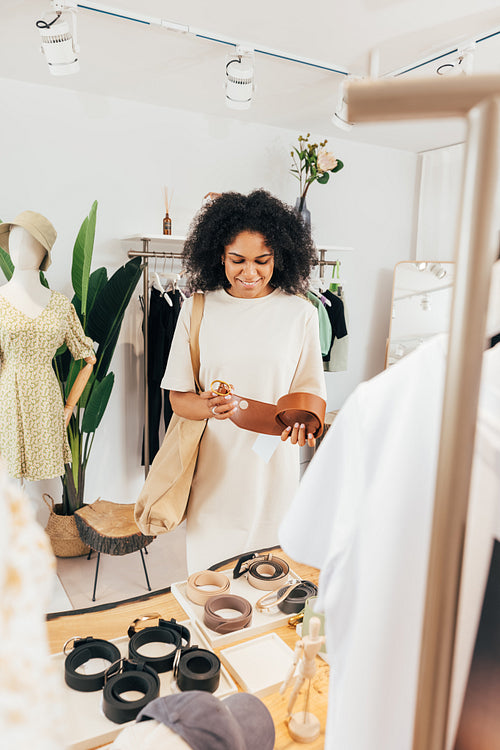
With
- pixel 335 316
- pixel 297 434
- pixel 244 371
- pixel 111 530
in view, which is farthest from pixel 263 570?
pixel 335 316

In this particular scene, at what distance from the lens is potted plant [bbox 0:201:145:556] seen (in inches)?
114

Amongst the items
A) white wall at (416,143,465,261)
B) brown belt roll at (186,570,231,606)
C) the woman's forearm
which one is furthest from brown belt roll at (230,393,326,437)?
white wall at (416,143,465,261)

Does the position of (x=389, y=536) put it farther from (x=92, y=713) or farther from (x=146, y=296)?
(x=146, y=296)

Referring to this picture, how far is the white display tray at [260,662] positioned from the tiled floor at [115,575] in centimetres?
174

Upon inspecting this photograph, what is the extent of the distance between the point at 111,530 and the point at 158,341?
4.17ft

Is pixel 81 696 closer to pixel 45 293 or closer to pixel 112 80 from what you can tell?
pixel 45 293

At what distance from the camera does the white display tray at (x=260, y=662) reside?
0.97 m

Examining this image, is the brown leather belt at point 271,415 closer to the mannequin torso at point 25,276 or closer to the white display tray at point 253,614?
the white display tray at point 253,614

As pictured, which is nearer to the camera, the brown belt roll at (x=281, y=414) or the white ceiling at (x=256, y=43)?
the brown belt roll at (x=281, y=414)

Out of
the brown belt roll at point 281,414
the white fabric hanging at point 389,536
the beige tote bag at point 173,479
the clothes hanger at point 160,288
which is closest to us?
the white fabric hanging at point 389,536

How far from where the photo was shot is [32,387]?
2.55 m

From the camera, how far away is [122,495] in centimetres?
359

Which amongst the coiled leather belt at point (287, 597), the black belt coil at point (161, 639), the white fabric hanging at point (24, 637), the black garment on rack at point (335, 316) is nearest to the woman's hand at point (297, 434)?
the coiled leather belt at point (287, 597)

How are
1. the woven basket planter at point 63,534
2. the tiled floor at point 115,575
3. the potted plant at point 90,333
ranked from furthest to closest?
1. the woven basket planter at point 63,534
2. the potted plant at point 90,333
3. the tiled floor at point 115,575
